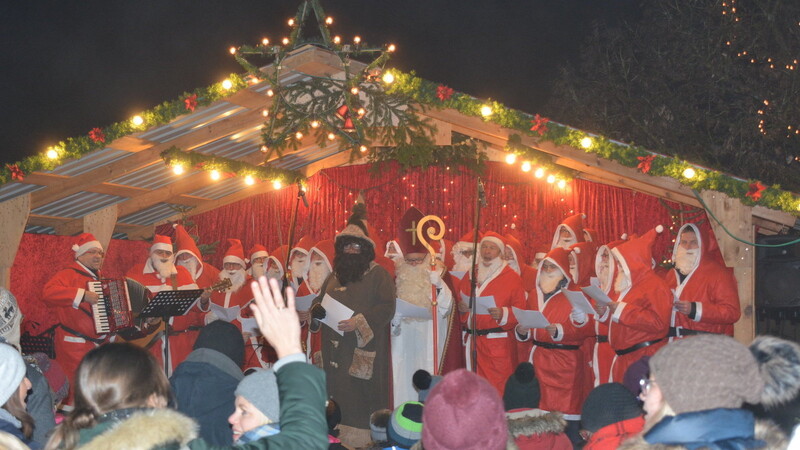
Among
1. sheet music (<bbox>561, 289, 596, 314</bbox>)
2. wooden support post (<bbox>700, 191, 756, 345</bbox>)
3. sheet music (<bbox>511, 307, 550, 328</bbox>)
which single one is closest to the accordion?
sheet music (<bbox>511, 307, 550, 328</bbox>)

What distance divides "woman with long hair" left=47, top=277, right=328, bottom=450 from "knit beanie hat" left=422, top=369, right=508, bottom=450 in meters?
0.53

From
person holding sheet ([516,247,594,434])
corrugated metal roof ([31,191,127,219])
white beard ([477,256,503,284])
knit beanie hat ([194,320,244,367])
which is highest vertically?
corrugated metal roof ([31,191,127,219])

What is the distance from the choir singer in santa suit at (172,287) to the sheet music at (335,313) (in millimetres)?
2493

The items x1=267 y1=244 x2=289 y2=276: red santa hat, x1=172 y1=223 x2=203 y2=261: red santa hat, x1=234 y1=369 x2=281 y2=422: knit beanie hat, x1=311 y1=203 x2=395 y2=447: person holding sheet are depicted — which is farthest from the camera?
x1=267 y1=244 x2=289 y2=276: red santa hat

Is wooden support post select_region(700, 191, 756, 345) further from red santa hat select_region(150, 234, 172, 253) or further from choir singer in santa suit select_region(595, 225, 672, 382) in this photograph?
red santa hat select_region(150, 234, 172, 253)

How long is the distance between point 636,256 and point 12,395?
20.0 feet

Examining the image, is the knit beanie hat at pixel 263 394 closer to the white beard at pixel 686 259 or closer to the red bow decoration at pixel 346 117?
the red bow decoration at pixel 346 117

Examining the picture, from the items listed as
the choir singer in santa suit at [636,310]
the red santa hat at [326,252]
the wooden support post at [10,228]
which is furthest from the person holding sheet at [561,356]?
the wooden support post at [10,228]

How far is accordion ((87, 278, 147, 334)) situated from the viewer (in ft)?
29.5

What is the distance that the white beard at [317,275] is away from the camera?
10.6 m

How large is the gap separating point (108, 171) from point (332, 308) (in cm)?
401

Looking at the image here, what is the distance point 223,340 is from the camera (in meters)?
4.26

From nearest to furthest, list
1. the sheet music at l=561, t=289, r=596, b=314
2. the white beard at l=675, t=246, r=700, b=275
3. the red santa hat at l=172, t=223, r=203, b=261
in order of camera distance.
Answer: the white beard at l=675, t=246, r=700, b=275 < the sheet music at l=561, t=289, r=596, b=314 < the red santa hat at l=172, t=223, r=203, b=261

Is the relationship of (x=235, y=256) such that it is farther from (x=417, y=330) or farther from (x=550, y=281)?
(x=550, y=281)
